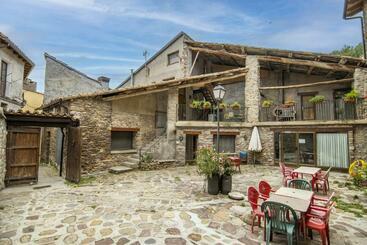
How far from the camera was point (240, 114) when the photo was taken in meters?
15.4

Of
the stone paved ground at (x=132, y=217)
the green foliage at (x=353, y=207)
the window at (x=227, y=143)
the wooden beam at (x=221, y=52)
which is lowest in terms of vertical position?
the stone paved ground at (x=132, y=217)

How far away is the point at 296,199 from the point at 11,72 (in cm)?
1797

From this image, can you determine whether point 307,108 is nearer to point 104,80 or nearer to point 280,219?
point 280,219

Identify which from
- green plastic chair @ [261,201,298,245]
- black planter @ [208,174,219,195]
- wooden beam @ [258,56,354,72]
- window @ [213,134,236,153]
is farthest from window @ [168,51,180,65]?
green plastic chair @ [261,201,298,245]

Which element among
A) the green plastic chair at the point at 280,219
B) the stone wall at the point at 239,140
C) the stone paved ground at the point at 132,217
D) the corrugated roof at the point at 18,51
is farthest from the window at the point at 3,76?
the green plastic chair at the point at 280,219

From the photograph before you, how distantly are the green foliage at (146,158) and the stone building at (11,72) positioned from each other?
9604 millimetres

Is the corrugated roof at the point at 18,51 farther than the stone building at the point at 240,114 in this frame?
Yes

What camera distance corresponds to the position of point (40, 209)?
5.72 meters

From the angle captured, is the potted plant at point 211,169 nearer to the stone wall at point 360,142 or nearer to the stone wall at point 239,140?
the stone wall at point 239,140

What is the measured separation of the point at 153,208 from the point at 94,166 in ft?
19.3

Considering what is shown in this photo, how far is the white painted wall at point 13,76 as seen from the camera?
44.4ft

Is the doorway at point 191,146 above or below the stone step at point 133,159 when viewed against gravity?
above

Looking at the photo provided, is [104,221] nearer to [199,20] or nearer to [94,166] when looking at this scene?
[94,166]

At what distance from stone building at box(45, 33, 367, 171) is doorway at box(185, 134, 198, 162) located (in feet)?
0.22
